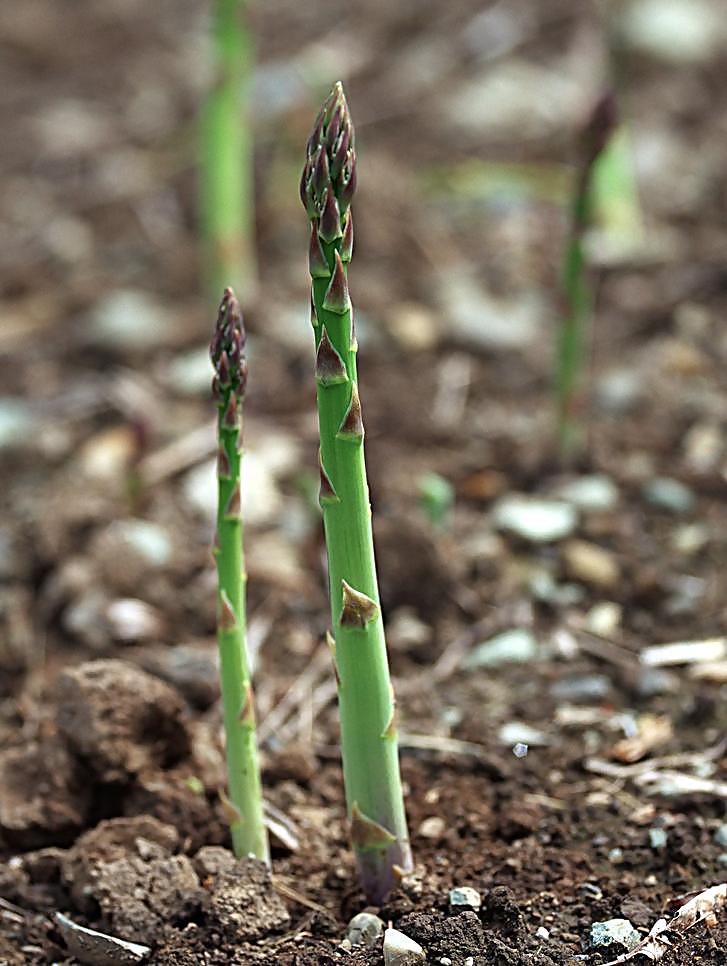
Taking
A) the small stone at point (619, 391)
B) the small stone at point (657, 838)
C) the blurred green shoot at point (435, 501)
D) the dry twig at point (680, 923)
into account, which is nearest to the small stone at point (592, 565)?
the blurred green shoot at point (435, 501)

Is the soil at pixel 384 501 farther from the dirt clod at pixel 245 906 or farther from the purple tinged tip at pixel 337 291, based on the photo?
the purple tinged tip at pixel 337 291

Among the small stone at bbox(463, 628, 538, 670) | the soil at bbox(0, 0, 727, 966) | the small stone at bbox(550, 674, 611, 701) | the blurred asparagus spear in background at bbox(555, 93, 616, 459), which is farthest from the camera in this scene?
the blurred asparagus spear in background at bbox(555, 93, 616, 459)

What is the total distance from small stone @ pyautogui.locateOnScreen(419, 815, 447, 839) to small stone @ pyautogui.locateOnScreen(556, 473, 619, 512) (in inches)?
37.7

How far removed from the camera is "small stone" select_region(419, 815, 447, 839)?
2.09 metres

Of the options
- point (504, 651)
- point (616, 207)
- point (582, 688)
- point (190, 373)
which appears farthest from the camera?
point (616, 207)

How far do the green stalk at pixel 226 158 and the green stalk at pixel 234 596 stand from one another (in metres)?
1.74

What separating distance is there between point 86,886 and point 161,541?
1.06m

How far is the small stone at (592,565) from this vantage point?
105 inches

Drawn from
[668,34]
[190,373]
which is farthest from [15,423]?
[668,34]

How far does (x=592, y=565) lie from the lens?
2.71 m

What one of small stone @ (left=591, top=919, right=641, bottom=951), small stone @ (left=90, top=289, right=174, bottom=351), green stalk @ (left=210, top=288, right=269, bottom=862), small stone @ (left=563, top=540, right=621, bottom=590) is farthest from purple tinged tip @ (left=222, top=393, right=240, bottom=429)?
small stone @ (left=90, top=289, right=174, bottom=351)

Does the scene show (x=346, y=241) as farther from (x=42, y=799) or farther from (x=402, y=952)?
(x=42, y=799)

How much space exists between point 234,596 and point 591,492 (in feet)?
4.15

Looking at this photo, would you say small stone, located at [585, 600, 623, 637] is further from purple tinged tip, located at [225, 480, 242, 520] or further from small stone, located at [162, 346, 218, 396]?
small stone, located at [162, 346, 218, 396]
